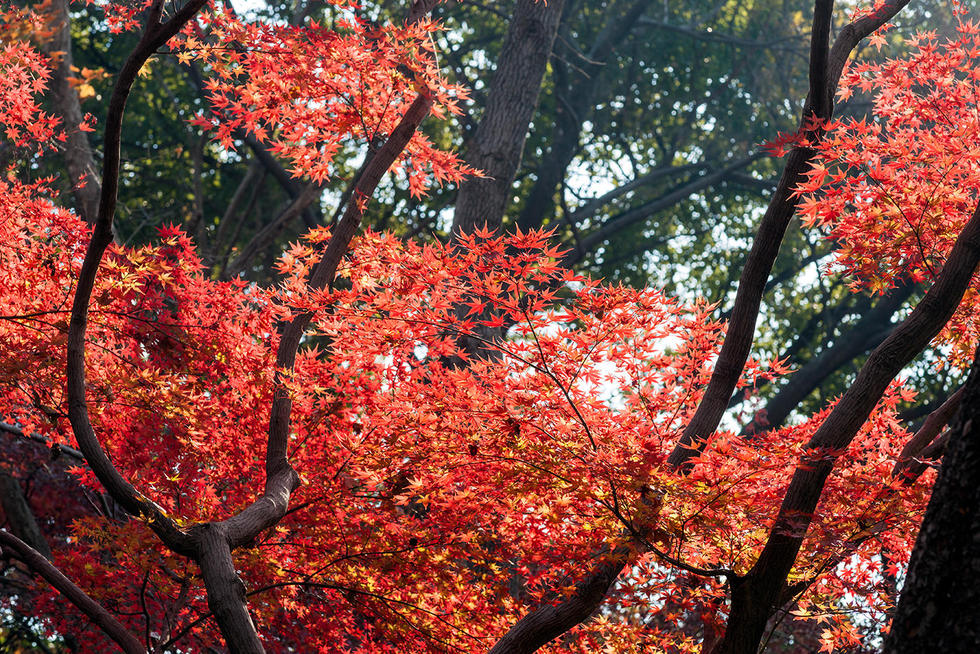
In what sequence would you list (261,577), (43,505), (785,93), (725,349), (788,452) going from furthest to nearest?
(785,93)
(43,505)
(261,577)
(725,349)
(788,452)

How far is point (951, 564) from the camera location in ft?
6.92

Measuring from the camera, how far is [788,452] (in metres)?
3.46

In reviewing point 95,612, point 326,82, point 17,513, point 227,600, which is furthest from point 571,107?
point 227,600

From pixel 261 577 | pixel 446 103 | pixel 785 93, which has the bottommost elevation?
pixel 261 577

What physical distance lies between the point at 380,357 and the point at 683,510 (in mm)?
1858

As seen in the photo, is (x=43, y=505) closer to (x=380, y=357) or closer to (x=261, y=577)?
(x=261, y=577)

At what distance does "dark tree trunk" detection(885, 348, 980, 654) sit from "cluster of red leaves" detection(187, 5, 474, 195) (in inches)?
117

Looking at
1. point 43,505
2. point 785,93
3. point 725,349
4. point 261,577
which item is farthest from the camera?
point 785,93

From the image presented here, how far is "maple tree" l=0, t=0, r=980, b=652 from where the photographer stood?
3613mm

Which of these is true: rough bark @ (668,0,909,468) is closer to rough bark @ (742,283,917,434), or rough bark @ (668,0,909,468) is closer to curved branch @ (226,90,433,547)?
curved branch @ (226,90,433,547)

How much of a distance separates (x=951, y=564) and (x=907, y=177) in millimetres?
2539

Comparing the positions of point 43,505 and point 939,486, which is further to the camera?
point 43,505

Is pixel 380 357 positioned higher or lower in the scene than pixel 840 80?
lower

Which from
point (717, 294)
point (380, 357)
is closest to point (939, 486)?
point (380, 357)
